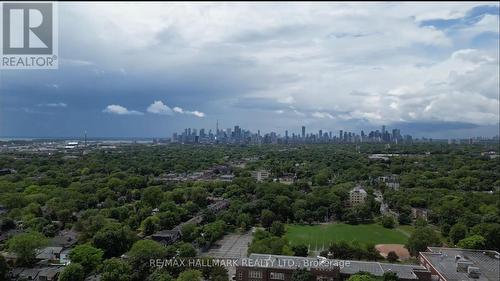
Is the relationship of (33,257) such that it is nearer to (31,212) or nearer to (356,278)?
(31,212)

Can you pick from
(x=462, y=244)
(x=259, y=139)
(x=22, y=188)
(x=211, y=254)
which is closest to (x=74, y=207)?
(x=22, y=188)

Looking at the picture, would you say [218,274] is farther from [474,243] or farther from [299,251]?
[474,243]

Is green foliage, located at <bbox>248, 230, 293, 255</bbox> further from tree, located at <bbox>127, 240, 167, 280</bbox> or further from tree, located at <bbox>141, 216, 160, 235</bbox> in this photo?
tree, located at <bbox>141, 216, 160, 235</bbox>

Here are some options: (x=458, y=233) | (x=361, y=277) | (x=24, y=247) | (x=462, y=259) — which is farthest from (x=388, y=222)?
(x=24, y=247)

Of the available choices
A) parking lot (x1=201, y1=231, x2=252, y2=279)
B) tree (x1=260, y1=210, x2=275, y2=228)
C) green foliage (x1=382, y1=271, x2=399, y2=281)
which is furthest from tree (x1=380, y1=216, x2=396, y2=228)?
green foliage (x1=382, y1=271, x2=399, y2=281)

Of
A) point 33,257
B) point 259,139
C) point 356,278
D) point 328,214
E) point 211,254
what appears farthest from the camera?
point 259,139

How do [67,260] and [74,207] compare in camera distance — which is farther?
[74,207]

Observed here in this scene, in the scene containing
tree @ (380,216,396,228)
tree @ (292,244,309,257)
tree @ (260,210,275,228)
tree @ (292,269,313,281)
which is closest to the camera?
tree @ (292,269,313,281)

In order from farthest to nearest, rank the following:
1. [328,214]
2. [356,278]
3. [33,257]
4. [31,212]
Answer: [328,214] → [31,212] → [33,257] → [356,278]
